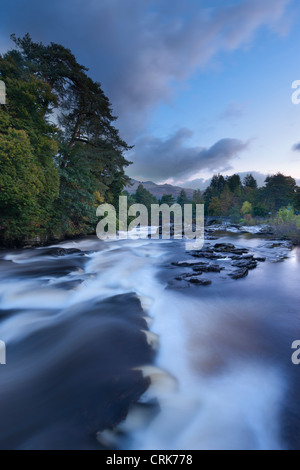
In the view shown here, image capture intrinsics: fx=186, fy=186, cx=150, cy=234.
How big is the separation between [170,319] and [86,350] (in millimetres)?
1921

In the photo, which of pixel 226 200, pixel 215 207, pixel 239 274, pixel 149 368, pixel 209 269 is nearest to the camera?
pixel 149 368

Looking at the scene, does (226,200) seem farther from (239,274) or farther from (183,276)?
(183,276)

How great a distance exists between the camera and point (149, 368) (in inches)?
103

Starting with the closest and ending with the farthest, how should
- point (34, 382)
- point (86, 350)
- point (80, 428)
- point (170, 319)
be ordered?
point (80, 428) < point (34, 382) < point (86, 350) < point (170, 319)

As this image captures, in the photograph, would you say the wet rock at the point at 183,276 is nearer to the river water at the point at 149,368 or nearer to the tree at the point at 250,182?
the river water at the point at 149,368

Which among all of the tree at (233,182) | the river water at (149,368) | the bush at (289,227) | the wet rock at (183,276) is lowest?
the river water at (149,368)

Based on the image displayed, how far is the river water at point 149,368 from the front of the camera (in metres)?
1.82

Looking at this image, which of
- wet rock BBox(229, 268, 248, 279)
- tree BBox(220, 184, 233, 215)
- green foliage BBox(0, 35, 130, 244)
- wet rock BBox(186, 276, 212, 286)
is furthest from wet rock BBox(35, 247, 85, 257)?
tree BBox(220, 184, 233, 215)

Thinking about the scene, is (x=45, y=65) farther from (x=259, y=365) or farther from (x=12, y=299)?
(x=259, y=365)

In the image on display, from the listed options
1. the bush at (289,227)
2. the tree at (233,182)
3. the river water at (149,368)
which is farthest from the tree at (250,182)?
the river water at (149,368)

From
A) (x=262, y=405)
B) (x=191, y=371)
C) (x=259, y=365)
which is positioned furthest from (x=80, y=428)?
(x=259, y=365)

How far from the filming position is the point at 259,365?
2.78 metres

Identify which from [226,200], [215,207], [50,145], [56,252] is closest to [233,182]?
[226,200]

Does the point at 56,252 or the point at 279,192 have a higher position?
the point at 279,192
